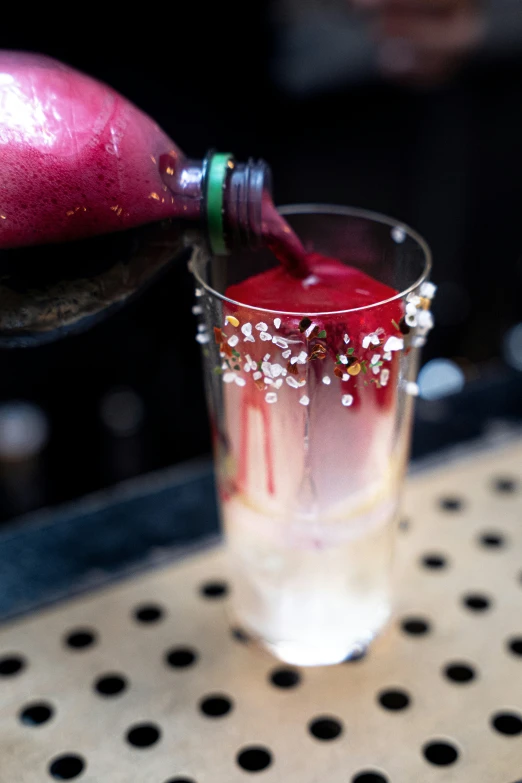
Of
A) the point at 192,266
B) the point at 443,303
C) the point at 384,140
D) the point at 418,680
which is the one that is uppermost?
the point at 192,266

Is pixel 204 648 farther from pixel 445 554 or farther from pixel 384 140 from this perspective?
pixel 384 140

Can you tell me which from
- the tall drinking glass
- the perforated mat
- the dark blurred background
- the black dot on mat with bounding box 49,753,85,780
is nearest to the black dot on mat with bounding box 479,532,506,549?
the perforated mat

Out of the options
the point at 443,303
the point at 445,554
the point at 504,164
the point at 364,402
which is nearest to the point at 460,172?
the point at 504,164

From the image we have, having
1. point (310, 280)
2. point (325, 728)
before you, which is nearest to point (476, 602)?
point (325, 728)

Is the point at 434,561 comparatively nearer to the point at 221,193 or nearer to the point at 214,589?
the point at 214,589

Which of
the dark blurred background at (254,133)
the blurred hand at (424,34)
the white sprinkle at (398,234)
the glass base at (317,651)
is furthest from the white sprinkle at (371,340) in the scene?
the blurred hand at (424,34)

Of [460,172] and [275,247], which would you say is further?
[460,172]

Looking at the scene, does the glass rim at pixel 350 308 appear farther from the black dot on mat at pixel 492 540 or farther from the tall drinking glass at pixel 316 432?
the black dot on mat at pixel 492 540
